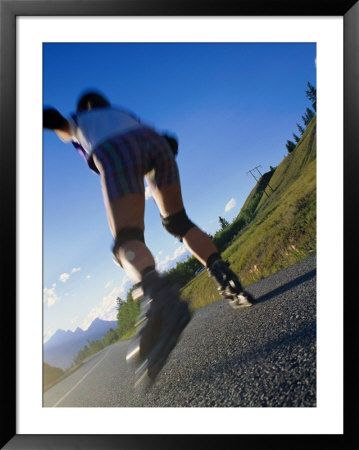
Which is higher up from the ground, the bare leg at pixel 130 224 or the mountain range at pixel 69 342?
the bare leg at pixel 130 224

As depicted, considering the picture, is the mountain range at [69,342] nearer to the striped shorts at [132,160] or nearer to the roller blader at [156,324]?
the roller blader at [156,324]

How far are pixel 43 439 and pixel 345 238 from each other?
1.53m

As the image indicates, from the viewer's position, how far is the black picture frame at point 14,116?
3.49 ft

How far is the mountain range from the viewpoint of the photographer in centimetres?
121

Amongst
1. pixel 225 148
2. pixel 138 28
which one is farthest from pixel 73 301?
pixel 138 28

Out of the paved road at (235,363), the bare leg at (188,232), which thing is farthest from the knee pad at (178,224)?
the paved road at (235,363)

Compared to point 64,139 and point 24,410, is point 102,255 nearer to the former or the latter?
point 64,139

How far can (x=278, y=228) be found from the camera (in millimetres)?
1380

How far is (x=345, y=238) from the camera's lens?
110 centimetres

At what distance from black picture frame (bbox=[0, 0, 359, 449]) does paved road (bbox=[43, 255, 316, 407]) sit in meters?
Result: 0.15

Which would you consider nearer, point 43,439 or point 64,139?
point 43,439

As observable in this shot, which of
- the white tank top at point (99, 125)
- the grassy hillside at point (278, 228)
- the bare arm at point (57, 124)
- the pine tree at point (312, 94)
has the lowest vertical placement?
the grassy hillside at point (278, 228)

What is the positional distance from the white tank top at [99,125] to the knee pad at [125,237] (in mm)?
432

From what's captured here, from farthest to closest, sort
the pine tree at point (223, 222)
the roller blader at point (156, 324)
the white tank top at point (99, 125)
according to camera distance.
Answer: the pine tree at point (223, 222), the white tank top at point (99, 125), the roller blader at point (156, 324)
